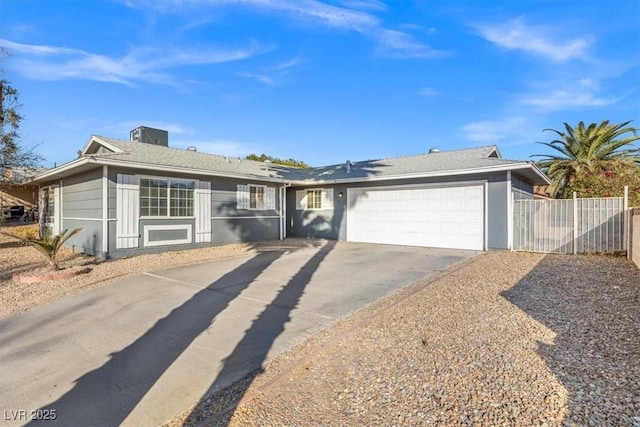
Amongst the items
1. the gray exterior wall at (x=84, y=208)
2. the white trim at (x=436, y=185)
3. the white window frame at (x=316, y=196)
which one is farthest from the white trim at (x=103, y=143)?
the white trim at (x=436, y=185)

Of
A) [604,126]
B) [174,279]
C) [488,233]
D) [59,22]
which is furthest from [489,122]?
[59,22]

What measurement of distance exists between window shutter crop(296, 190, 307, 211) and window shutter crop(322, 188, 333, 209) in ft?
3.55

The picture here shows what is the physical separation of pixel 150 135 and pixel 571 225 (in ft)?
55.6

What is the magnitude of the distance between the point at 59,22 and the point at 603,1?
16.2 meters

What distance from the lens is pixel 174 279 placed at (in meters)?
7.34

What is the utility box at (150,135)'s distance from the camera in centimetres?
1511

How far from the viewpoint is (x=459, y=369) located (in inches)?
124

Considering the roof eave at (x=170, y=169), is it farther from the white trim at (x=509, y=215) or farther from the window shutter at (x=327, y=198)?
the white trim at (x=509, y=215)

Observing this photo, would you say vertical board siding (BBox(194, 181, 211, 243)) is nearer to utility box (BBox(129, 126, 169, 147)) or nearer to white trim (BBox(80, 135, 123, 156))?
white trim (BBox(80, 135, 123, 156))

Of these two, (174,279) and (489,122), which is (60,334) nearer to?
(174,279)

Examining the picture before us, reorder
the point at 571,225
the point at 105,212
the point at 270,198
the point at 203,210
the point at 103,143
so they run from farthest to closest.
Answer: the point at 270,198
the point at 103,143
the point at 203,210
the point at 571,225
the point at 105,212

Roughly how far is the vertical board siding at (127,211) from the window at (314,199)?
7675 mm

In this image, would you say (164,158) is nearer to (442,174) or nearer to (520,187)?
(442,174)

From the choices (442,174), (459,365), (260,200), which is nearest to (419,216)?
(442,174)
